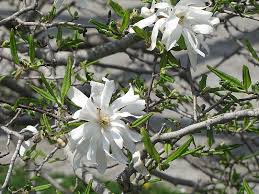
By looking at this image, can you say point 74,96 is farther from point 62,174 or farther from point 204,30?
point 62,174

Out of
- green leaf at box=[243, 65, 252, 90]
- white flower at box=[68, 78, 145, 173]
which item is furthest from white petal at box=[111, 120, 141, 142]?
green leaf at box=[243, 65, 252, 90]

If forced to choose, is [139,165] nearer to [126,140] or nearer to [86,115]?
[126,140]

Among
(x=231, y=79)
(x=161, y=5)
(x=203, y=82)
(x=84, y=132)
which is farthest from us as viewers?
Answer: (x=203, y=82)

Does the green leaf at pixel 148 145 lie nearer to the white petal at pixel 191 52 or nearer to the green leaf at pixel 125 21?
the white petal at pixel 191 52

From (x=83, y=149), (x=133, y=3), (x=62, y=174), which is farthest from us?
(x=133, y=3)

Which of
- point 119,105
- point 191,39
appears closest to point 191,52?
point 191,39

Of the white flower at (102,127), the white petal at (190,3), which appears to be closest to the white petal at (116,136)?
the white flower at (102,127)

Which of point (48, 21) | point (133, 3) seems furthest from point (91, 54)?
point (133, 3)
